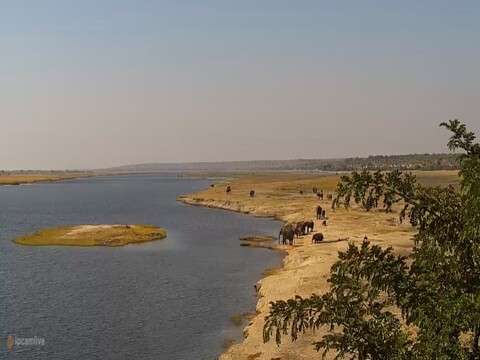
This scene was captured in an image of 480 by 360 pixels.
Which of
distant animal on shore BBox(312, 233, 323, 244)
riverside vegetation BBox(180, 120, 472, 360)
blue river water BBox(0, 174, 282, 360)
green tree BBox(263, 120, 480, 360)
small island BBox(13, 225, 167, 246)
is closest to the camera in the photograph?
green tree BBox(263, 120, 480, 360)

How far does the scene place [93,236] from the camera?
68.8 metres

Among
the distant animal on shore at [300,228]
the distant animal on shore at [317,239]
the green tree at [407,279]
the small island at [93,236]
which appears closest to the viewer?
the green tree at [407,279]

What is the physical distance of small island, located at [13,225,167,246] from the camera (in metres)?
65.4

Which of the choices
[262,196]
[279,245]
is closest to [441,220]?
[279,245]

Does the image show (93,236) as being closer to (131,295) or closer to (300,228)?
(300,228)

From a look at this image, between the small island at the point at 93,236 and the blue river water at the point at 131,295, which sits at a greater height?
the small island at the point at 93,236

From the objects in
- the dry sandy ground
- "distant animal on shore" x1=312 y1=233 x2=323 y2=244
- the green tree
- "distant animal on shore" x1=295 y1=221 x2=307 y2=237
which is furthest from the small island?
the green tree

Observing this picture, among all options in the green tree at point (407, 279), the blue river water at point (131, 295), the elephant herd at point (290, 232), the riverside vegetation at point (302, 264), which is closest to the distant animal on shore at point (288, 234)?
the elephant herd at point (290, 232)

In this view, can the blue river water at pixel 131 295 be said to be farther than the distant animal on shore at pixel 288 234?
No

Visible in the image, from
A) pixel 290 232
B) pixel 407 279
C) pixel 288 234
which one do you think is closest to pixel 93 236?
pixel 288 234

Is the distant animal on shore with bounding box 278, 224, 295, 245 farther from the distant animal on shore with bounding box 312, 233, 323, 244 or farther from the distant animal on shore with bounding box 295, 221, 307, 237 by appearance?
the distant animal on shore with bounding box 312, 233, 323, 244

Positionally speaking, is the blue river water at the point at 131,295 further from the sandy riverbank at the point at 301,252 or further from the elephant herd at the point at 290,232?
the elephant herd at the point at 290,232

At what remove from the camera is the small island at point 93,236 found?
6544cm

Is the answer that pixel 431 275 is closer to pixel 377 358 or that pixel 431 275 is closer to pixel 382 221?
pixel 377 358
